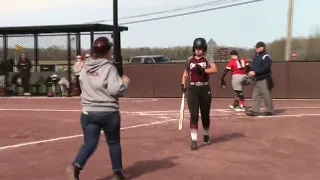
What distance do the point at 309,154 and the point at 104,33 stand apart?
14.3 m

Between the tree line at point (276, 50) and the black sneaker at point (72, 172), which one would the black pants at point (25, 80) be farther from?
the black sneaker at point (72, 172)

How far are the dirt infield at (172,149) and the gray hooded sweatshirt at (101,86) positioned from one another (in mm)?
1109

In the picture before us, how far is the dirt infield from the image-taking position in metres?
6.60

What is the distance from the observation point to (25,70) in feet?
71.2

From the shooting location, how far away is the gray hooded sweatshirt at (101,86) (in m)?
5.64

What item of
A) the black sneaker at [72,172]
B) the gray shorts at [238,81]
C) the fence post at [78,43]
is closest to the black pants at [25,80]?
the fence post at [78,43]

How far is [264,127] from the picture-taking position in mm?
10609

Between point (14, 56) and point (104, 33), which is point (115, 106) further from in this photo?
point (14, 56)

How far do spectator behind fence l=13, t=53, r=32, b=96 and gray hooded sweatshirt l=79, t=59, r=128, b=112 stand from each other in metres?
16.6

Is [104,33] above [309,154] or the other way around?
above

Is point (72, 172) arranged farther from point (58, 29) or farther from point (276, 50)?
point (276, 50)

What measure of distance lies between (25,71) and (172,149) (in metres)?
15.0

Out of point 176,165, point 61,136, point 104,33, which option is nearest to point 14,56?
point 104,33

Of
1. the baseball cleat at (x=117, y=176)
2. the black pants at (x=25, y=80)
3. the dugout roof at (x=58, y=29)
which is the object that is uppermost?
the dugout roof at (x=58, y=29)
